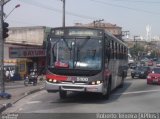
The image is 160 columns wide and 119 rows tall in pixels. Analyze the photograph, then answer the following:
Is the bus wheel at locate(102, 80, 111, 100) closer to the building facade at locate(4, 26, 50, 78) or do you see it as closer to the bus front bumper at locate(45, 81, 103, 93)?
the bus front bumper at locate(45, 81, 103, 93)

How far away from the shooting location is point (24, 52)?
53.1 meters

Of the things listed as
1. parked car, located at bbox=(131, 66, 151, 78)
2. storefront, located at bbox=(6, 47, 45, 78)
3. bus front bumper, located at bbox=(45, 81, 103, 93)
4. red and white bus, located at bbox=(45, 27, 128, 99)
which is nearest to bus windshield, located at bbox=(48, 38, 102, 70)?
red and white bus, located at bbox=(45, 27, 128, 99)

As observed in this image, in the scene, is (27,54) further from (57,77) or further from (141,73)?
(57,77)

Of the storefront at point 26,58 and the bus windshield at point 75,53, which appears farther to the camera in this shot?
the storefront at point 26,58

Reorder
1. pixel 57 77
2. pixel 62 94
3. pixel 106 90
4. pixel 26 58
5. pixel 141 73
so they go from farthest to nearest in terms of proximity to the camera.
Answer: pixel 26 58
pixel 141 73
pixel 62 94
pixel 106 90
pixel 57 77

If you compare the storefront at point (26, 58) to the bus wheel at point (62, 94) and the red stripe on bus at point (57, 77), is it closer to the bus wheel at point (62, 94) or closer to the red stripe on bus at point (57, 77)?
the bus wheel at point (62, 94)

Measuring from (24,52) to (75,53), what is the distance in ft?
114

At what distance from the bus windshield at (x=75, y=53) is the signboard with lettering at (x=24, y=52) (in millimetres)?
32165

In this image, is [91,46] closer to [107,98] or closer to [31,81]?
[107,98]

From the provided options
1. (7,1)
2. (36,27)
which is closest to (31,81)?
(7,1)

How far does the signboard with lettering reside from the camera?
51.3m

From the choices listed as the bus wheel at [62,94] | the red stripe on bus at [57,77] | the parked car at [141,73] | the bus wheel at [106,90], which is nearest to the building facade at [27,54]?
the parked car at [141,73]

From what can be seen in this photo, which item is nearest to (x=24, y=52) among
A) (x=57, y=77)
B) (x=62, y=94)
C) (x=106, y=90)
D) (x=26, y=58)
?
(x=26, y=58)

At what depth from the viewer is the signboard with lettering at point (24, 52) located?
168 feet
